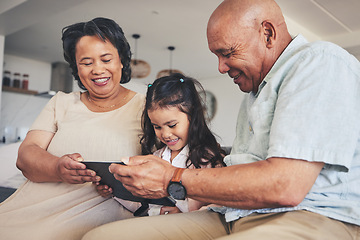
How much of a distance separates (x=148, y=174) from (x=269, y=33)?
618 mm

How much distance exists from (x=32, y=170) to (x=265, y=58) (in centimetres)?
110

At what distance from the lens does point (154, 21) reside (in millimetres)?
5781

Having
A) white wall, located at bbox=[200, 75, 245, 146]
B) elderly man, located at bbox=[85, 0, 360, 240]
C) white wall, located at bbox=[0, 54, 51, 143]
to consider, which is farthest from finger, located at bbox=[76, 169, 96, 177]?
white wall, located at bbox=[200, 75, 245, 146]

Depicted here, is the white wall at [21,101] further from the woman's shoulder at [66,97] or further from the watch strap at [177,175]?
the watch strap at [177,175]

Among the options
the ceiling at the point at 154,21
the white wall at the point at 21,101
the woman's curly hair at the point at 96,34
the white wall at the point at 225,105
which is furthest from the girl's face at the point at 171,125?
the white wall at the point at 225,105

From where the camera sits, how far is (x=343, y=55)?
2.88ft

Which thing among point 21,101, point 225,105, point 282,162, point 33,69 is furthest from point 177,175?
point 225,105

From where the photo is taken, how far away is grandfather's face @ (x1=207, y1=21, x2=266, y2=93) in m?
1.09

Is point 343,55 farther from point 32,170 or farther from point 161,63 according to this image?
point 161,63

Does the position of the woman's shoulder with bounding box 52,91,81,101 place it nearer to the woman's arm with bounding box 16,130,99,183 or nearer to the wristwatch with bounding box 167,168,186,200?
the woman's arm with bounding box 16,130,99,183

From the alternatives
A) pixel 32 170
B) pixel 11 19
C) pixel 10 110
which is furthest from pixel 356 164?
pixel 10 110

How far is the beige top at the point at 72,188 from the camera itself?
1.35 meters

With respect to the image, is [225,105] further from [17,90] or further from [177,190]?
[177,190]

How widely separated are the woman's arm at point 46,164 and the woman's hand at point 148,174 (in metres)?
0.29
